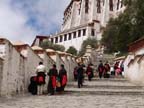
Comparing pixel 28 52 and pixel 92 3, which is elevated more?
pixel 92 3

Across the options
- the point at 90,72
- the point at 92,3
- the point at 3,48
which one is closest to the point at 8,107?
the point at 3,48

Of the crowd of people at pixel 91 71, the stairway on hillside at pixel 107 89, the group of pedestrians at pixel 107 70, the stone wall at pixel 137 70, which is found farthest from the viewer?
the group of pedestrians at pixel 107 70

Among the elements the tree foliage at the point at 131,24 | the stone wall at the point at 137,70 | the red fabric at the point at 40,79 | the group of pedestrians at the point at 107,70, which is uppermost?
the tree foliage at the point at 131,24

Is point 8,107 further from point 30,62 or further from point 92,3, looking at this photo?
point 92,3

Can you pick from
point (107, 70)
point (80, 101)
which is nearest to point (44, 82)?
point (80, 101)

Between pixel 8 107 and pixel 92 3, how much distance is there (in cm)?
11163

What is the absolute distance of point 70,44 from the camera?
108 meters

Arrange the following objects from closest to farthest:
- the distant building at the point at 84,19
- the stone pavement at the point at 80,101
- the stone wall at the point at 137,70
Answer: the stone pavement at the point at 80,101 → the stone wall at the point at 137,70 → the distant building at the point at 84,19

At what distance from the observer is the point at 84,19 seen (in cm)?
12188

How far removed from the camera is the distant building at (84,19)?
104 metres

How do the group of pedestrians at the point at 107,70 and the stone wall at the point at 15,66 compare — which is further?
the group of pedestrians at the point at 107,70

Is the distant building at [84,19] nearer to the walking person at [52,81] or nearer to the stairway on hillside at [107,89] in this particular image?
the stairway on hillside at [107,89]

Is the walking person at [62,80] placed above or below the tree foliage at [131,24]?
below

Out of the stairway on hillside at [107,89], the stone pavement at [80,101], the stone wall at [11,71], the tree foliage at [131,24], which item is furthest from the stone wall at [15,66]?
the tree foliage at [131,24]
